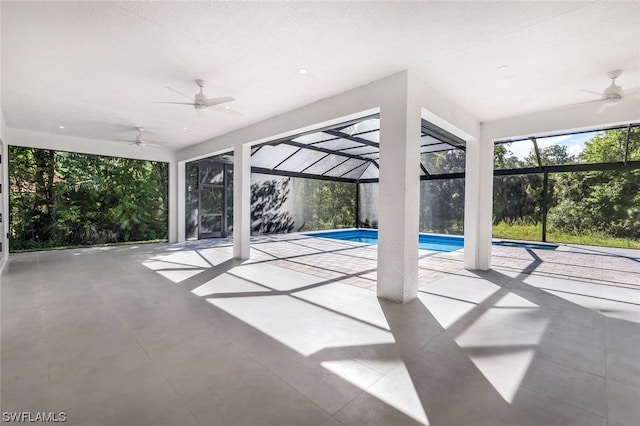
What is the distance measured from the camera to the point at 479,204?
19.2 feet

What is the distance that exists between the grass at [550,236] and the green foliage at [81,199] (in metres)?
12.6

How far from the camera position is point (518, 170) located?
31.0 feet

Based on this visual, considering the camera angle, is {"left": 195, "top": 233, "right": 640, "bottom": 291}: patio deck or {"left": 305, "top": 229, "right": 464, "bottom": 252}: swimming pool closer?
{"left": 195, "top": 233, "right": 640, "bottom": 291}: patio deck

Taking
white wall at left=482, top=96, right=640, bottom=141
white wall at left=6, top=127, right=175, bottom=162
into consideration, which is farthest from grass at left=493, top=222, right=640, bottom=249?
white wall at left=6, top=127, right=175, bottom=162

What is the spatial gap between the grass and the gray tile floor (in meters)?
6.29

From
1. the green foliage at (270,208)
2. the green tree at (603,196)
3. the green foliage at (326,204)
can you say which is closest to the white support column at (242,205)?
the green foliage at (270,208)

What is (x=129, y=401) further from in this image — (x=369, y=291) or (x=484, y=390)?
(x=369, y=291)

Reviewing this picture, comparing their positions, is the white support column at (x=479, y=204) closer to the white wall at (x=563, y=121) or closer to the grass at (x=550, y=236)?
the white wall at (x=563, y=121)

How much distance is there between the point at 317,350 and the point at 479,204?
4.76 m

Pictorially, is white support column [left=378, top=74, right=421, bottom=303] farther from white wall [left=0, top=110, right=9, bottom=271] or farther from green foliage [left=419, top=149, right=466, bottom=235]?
green foliage [left=419, top=149, right=466, bottom=235]

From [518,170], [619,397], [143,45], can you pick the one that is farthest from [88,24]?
[518,170]

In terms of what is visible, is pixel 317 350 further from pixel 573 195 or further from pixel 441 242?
pixel 573 195

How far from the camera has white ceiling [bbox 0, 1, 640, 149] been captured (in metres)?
2.66

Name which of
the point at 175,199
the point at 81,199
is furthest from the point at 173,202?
the point at 81,199
